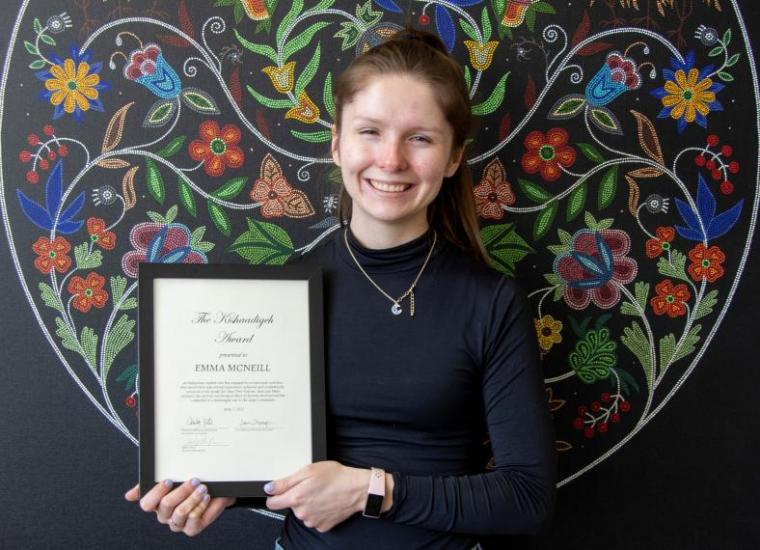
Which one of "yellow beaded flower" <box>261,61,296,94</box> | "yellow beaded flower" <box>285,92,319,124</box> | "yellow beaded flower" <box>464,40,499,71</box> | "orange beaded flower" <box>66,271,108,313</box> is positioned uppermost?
"yellow beaded flower" <box>464,40,499,71</box>

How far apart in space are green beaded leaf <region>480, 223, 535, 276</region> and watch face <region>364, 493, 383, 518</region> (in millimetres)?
628

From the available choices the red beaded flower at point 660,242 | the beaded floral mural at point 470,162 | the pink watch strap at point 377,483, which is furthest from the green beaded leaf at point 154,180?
the red beaded flower at point 660,242

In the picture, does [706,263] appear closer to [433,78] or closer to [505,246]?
[505,246]

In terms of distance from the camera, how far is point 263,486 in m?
1.20

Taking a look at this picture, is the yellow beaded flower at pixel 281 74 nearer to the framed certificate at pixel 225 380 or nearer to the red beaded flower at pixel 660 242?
the framed certificate at pixel 225 380

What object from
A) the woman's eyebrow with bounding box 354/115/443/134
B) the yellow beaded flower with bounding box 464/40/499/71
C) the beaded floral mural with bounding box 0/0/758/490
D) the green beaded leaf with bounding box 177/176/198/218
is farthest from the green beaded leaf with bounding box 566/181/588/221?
the green beaded leaf with bounding box 177/176/198/218

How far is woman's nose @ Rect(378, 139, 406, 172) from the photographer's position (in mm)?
1179

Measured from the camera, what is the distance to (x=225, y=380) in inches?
47.3

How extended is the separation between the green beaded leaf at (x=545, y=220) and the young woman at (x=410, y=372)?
1.00 feet

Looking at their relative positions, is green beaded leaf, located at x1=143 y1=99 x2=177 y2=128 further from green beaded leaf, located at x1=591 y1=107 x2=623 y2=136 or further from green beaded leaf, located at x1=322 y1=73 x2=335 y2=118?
green beaded leaf, located at x1=591 y1=107 x2=623 y2=136

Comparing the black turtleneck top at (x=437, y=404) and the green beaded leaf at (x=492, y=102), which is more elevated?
the green beaded leaf at (x=492, y=102)

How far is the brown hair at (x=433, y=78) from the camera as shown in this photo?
47.8 inches

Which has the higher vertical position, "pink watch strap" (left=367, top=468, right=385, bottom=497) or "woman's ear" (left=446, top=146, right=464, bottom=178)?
"woman's ear" (left=446, top=146, right=464, bottom=178)

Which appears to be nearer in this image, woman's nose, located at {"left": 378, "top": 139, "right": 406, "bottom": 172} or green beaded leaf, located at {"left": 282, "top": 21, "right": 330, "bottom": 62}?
woman's nose, located at {"left": 378, "top": 139, "right": 406, "bottom": 172}
